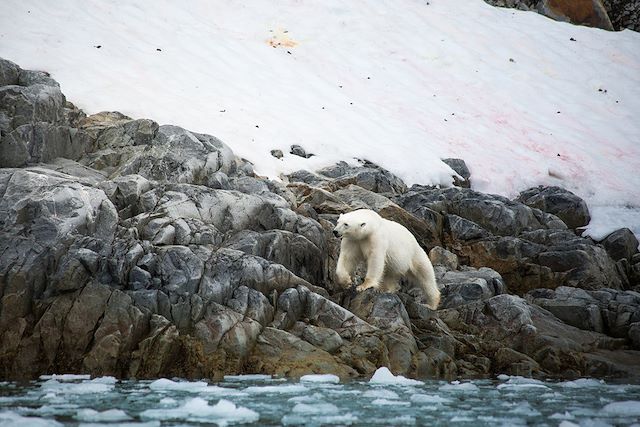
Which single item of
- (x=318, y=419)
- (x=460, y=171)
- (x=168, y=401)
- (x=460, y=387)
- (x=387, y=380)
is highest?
(x=318, y=419)

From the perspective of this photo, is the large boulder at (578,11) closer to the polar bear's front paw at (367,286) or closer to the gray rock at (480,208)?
the gray rock at (480,208)

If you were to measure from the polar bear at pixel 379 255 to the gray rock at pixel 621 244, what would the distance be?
28.9ft

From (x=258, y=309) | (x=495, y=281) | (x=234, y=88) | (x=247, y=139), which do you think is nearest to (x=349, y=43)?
(x=234, y=88)

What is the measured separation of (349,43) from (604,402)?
1102 inches

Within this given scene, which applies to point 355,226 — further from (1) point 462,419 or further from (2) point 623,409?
(1) point 462,419

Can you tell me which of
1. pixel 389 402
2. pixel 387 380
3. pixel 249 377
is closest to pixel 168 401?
pixel 389 402

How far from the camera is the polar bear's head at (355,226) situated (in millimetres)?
13742

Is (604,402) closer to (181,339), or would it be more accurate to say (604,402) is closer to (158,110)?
(181,339)

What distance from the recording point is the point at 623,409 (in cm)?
782

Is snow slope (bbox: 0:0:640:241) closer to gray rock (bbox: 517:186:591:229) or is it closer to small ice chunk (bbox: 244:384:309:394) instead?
gray rock (bbox: 517:186:591:229)

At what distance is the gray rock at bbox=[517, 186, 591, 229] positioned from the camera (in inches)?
945

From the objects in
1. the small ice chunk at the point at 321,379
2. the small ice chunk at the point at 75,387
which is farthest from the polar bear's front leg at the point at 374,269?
the small ice chunk at the point at 75,387

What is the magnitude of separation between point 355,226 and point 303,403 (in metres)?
6.30

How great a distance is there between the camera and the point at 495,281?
52.7 feet
